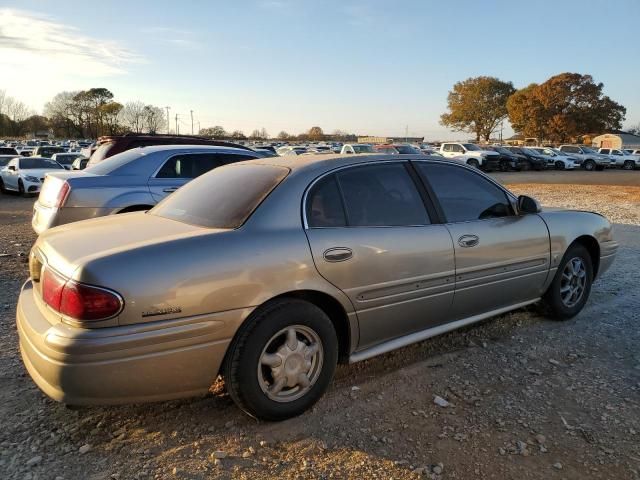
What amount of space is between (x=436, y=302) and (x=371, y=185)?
93 centimetres

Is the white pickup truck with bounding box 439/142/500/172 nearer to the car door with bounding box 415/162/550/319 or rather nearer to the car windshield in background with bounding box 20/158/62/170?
the car windshield in background with bounding box 20/158/62/170

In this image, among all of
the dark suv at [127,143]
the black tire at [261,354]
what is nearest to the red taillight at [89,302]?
the black tire at [261,354]

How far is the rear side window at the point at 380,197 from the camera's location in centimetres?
331

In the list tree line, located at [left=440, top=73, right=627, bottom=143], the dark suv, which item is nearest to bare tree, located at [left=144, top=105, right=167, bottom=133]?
tree line, located at [left=440, top=73, right=627, bottom=143]

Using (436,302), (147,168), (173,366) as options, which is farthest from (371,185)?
(147,168)

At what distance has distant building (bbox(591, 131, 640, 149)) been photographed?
71375mm

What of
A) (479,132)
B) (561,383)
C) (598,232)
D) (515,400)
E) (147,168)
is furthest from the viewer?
(479,132)

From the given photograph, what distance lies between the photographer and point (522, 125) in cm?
7188

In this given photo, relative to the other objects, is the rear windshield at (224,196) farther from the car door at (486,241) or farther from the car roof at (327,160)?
the car door at (486,241)

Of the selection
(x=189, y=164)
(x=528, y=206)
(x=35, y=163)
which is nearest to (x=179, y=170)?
(x=189, y=164)

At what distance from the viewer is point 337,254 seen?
305cm

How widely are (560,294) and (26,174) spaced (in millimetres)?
17677

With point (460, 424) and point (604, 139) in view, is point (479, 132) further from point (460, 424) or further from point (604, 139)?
point (460, 424)

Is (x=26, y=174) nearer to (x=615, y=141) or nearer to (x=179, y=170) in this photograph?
(x=179, y=170)
